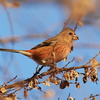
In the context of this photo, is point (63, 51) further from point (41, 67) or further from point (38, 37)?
point (38, 37)

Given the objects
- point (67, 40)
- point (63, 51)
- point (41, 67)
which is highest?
point (67, 40)

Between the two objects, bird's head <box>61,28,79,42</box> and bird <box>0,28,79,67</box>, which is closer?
bird <box>0,28,79,67</box>

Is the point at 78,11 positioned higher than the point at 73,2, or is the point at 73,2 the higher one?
the point at 73,2

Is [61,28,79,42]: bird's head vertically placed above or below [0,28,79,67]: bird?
above

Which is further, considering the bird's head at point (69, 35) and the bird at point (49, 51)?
the bird's head at point (69, 35)

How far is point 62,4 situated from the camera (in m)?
1.96

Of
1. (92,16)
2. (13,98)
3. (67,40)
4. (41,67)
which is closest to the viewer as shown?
(92,16)

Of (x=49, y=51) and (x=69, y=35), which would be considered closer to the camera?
(x=49, y=51)

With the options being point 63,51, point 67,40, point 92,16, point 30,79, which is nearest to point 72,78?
point 30,79

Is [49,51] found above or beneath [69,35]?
beneath

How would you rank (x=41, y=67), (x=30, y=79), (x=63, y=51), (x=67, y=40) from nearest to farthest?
(x=30, y=79) < (x=41, y=67) < (x=63, y=51) < (x=67, y=40)

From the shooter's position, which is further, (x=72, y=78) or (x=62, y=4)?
(x=72, y=78)

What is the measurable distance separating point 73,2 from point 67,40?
187 cm

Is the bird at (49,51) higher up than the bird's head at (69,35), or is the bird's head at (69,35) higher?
the bird's head at (69,35)
